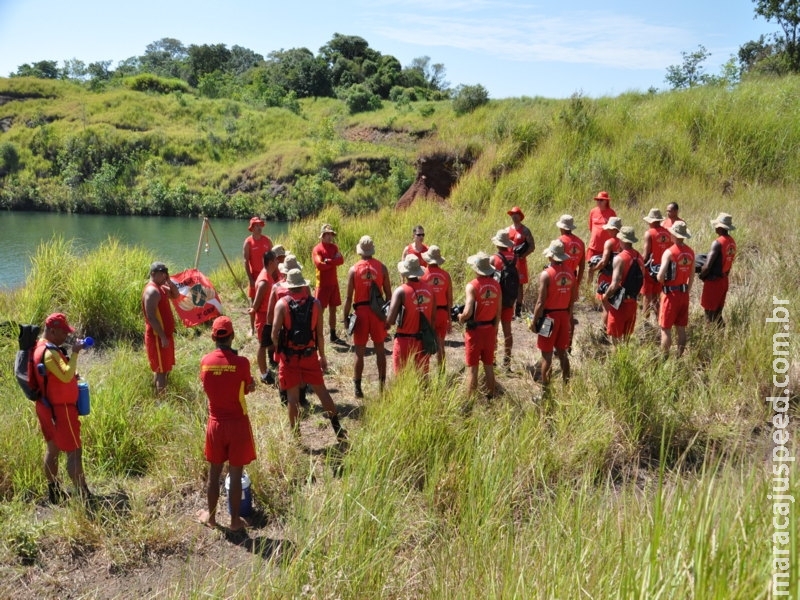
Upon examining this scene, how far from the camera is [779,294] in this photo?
820cm

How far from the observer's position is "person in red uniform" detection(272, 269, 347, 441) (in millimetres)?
5785

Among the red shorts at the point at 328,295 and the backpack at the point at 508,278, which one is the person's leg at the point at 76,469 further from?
the backpack at the point at 508,278

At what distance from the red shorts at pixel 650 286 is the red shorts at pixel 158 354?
Answer: 6.45m

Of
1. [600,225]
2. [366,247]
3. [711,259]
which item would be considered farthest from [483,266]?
[600,225]

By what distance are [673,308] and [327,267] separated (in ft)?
15.5

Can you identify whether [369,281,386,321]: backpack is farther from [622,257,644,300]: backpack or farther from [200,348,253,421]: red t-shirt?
[622,257,644,300]: backpack

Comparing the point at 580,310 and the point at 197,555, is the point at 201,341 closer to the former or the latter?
the point at 197,555

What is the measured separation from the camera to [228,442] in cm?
466

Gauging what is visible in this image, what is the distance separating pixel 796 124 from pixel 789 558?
15926 millimetres

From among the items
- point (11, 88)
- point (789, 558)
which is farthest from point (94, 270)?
point (11, 88)

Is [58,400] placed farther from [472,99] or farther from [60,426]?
[472,99]

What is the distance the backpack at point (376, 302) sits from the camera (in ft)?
23.4

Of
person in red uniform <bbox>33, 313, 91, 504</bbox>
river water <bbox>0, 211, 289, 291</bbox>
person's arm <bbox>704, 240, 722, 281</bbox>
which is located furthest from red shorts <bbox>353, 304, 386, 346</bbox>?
river water <bbox>0, 211, 289, 291</bbox>

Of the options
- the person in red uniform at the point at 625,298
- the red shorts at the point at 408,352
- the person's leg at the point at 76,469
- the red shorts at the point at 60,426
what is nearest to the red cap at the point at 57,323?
the red shorts at the point at 60,426
